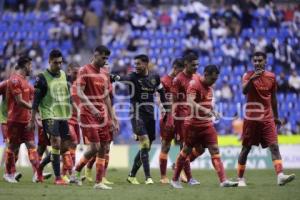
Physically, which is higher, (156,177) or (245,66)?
(245,66)

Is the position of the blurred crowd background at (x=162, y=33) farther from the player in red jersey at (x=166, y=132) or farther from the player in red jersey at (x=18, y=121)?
the player in red jersey at (x=18, y=121)

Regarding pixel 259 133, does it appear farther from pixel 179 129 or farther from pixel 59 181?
pixel 59 181

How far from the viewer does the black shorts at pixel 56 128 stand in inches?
603

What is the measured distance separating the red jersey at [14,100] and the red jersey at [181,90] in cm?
→ 314

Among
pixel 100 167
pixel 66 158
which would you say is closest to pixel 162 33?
pixel 66 158

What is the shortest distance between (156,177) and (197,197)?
6.84 m

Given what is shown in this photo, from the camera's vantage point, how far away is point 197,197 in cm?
1235

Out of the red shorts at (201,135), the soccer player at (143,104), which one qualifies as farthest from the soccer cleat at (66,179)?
the red shorts at (201,135)

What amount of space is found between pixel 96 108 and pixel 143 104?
2.20 metres

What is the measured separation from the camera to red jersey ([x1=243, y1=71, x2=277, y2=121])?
15.2 meters

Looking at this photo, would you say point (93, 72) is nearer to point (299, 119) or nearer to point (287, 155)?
point (287, 155)

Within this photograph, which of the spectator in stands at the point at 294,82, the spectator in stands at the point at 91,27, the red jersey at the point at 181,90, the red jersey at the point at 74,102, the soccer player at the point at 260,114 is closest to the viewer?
the soccer player at the point at 260,114

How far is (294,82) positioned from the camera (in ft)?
97.7

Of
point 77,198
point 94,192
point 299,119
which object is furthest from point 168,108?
point 299,119
